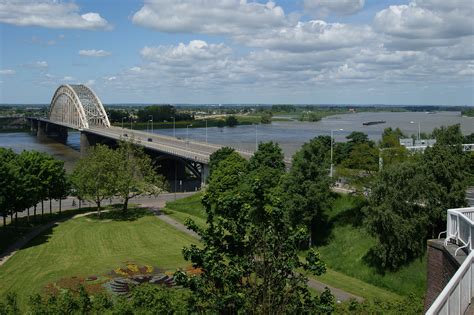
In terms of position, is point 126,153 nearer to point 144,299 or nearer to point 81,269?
point 81,269

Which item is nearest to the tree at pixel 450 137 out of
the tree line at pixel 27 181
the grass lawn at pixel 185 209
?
the grass lawn at pixel 185 209

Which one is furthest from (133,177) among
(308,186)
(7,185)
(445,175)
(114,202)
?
(445,175)

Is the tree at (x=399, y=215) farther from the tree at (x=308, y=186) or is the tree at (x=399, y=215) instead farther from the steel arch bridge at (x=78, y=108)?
the steel arch bridge at (x=78, y=108)

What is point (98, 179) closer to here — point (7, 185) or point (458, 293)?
point (7, 185)

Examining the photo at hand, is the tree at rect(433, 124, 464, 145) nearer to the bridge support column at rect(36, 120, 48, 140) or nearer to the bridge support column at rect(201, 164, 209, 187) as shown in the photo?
the bridge support column at rect(201, 164, 209, 187)

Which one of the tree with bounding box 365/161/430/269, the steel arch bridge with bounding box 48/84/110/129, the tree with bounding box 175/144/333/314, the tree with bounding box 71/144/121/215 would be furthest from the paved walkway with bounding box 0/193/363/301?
the steel arch bridge with bounding box 48/84/110/129
